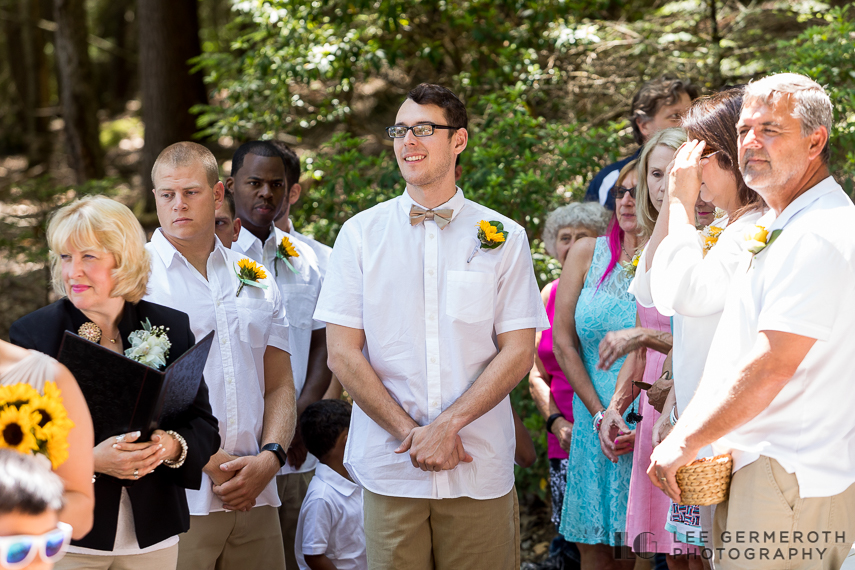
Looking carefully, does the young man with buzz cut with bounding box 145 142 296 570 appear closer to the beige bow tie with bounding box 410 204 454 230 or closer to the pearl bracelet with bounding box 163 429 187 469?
the pearl bracelet with bounding box 163 429 187 469

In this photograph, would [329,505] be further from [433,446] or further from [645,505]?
[645,505]

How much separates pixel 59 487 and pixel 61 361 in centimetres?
72

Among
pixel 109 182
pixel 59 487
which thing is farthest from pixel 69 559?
pixel 109 182

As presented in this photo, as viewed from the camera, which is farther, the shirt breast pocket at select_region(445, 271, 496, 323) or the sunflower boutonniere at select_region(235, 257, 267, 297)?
the sunflower boutonniere at select_region(235, 257, 267, 297)

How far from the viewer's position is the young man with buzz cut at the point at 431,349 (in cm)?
312

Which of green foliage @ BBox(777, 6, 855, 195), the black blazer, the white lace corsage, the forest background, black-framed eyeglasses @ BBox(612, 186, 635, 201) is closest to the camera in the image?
the black blazer

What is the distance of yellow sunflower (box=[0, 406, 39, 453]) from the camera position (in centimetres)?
200

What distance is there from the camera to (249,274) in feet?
11.6

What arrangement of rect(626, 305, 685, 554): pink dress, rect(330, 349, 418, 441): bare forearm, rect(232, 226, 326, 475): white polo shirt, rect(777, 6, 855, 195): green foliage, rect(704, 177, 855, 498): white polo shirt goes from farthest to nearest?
rect(777, 6, 855, 195): green foliage
rect(232, 226, 326, 475): white polo shirt
rect(626, 305, 685, 554): pink dress
rect(330, 349, 418, 441): bare forearm
rect(704, 177, 855, 498): white polo shirt

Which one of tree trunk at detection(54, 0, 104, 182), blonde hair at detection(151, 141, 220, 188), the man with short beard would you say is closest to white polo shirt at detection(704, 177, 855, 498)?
the man with short beard

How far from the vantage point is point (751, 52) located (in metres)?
6.49

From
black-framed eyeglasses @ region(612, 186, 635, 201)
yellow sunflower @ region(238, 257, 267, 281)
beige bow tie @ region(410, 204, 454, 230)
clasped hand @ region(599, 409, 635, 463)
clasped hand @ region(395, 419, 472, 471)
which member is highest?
black-framed eyeglasses @ region(612, 186, 635, 201)

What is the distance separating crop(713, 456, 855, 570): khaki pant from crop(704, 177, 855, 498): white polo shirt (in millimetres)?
39

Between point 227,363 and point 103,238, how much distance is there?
846mm
